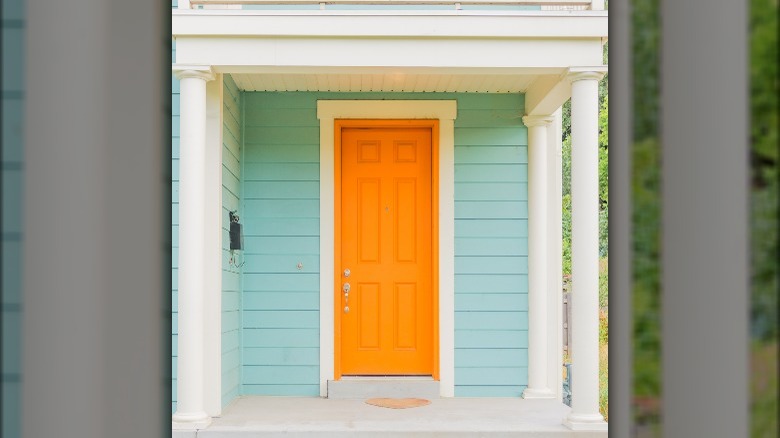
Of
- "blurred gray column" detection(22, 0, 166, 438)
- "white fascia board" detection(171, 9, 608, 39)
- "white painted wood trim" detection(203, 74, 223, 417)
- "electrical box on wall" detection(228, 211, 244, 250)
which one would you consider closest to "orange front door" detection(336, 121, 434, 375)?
"electrical box on wall" detection(228, 211, 244, 250)

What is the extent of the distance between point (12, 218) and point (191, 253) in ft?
15.1

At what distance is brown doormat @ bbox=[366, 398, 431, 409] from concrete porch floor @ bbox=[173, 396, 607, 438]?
7 centimetres

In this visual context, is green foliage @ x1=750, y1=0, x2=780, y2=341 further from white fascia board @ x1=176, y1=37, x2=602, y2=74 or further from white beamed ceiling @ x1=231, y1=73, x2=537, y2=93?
white beamed ceiling @ x1=231, y1=73, x2=537, y2=93

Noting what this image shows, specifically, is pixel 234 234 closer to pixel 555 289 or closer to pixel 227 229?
pixel 227 229

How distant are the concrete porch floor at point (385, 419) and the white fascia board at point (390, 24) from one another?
2359mm

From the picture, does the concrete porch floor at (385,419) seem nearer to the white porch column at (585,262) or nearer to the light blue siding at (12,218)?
the white porch column at (585,262)

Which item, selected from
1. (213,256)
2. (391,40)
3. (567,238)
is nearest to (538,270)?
(391,40)

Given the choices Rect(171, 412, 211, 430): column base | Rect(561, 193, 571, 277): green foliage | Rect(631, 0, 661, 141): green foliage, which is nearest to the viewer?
Rect(631, 0, 661, 141): green foliage

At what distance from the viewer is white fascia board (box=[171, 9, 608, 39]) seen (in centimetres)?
517

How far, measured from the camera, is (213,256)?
18.0 feet

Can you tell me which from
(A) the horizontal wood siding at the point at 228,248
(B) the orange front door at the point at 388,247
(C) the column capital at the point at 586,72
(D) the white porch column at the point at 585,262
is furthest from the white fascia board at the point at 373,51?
(B) the orange front door at the point at 388,247

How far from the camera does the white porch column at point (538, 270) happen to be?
21.3 feet

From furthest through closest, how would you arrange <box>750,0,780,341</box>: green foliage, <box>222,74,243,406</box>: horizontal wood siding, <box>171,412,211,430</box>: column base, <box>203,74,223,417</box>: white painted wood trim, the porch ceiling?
the porch ceiling, <box>222,74,243,406</box>: horizontal wood siding, <box>203,74,223,417</box>: white painted wood trim, <box>171,412,211,430</box>: column base, <box>750,0,780,341</box>: green foliage

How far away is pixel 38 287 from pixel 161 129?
178mm
